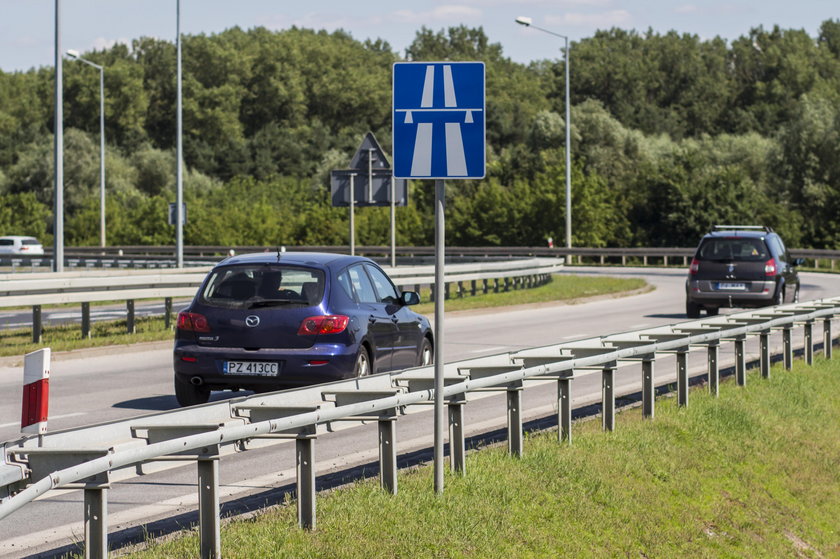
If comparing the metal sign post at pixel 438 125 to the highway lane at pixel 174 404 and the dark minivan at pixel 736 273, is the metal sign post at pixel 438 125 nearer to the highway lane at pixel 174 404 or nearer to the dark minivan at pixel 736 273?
the highway lane at pixel 174 404

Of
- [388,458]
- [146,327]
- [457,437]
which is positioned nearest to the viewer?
[388,458]

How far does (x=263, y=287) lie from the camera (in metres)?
12.6

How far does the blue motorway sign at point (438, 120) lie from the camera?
8.05 meters

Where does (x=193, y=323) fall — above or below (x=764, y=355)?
above

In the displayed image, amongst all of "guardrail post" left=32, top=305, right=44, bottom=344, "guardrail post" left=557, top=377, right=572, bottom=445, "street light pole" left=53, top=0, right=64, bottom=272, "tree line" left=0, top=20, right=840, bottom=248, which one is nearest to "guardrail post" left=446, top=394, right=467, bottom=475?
"guardrail post" left=557, top=377, right=572, bottom=445

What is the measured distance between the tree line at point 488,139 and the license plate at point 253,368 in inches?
2025

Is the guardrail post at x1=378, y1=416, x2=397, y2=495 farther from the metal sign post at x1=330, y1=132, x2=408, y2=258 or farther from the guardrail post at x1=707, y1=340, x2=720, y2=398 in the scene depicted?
the metal sign post at x1=330, y1=132, x2=408, y2=258

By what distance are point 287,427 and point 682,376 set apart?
6470 mm

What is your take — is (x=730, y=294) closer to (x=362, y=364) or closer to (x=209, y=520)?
(x=362, y=364)

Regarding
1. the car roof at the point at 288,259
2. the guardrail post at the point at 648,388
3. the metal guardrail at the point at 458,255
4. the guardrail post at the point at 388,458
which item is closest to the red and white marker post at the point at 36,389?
the guardrail post at the point at 388,458

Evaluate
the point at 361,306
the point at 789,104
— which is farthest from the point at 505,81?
the point at 361,306

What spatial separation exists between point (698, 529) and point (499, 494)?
6.31 feet

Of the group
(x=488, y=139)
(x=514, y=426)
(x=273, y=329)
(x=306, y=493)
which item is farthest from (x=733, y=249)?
(x=488, y=139)

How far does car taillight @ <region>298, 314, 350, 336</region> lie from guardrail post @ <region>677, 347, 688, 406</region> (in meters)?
3.12
